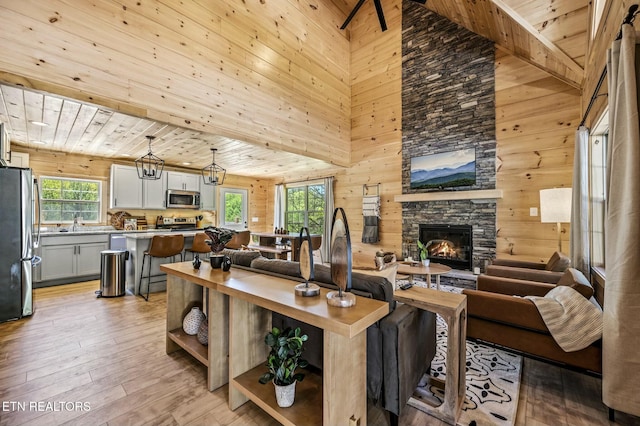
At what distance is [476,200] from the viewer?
15.0ft

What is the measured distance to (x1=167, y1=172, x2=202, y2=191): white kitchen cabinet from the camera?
6.39 m

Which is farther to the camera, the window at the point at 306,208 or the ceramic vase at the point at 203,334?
the window at the point at 306,208

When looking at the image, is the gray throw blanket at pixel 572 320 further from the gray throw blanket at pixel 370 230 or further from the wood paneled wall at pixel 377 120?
the gray throw blanket at pixel 370 230

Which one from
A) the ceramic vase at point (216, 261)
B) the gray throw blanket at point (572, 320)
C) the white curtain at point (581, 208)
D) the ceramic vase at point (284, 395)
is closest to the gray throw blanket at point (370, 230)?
the white curtain at point (581, 208)

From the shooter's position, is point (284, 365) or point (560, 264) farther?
point (560, 264)

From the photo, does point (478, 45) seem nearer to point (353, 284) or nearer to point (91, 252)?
point (353, 284)

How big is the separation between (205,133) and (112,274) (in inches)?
97.5

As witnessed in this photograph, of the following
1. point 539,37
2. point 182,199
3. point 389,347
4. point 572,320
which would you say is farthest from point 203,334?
point 182,199

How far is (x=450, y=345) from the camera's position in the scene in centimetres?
157

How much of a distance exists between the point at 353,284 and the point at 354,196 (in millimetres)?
4833

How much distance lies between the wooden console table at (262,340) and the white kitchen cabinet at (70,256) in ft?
12.6

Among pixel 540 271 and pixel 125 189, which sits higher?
pixel 125 189

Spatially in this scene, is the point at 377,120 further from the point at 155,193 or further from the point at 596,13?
the point at 155,193

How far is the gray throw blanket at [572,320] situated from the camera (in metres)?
1.71
